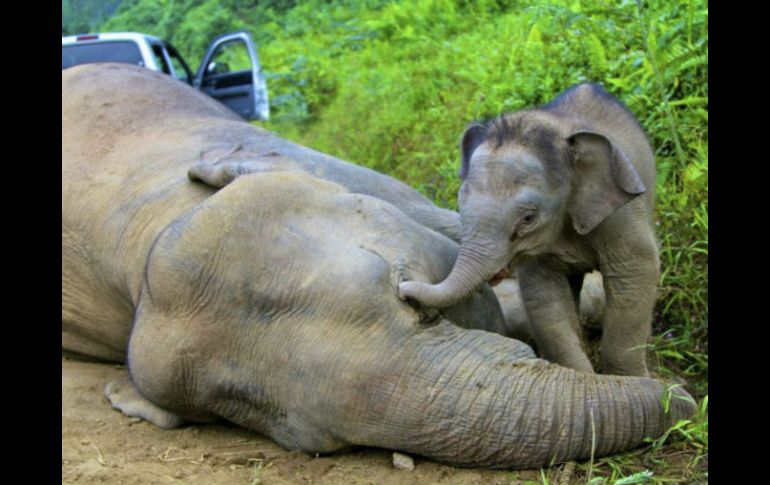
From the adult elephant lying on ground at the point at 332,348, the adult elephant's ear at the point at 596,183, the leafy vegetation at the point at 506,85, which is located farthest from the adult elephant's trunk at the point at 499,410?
the adult elephant's ear at the point at 596,183

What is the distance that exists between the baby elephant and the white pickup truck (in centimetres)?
712

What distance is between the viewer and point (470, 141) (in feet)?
11.9

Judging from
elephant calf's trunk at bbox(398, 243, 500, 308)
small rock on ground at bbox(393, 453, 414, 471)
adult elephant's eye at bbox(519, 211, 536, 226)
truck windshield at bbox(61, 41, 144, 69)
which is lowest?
truck windshield at bbox(61, 41, 144, 69)

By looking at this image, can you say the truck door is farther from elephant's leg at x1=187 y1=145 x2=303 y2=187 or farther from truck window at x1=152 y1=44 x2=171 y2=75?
elephant's leg at x1=187 y1=145 x2=303 y2=187

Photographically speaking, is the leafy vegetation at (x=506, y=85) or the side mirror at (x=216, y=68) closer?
the leafy vegetation at (x=506, y=85)

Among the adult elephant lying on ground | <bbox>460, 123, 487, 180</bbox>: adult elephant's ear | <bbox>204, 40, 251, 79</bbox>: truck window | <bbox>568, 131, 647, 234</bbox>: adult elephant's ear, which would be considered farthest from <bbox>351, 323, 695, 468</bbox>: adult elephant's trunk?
<bbox>204, 40, 251, 79</bbox>: truck window

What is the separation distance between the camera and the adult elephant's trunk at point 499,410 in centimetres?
301

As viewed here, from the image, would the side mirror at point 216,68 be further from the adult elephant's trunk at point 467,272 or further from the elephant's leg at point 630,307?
the adult elephant's trunk at point 467,272

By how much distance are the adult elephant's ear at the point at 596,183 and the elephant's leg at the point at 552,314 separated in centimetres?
27

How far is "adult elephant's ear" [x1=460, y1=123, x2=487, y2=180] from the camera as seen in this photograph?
11.7 ft

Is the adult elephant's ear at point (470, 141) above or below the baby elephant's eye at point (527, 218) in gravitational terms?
above

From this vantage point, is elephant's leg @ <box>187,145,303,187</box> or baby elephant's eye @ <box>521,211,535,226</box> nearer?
baby elephant's eye @ <box>521,211,535,226</box>

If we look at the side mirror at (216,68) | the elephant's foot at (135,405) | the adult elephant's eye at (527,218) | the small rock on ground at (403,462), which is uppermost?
the adult elephant's eye at (527,218)

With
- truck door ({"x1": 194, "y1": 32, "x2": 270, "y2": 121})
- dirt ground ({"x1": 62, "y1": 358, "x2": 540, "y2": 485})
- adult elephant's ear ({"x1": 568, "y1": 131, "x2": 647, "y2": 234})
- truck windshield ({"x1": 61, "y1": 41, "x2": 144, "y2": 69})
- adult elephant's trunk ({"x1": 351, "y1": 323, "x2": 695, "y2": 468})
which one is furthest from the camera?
truck door ({"x1": 194, "y1": 32, "x2": 270, "y2": 121})
